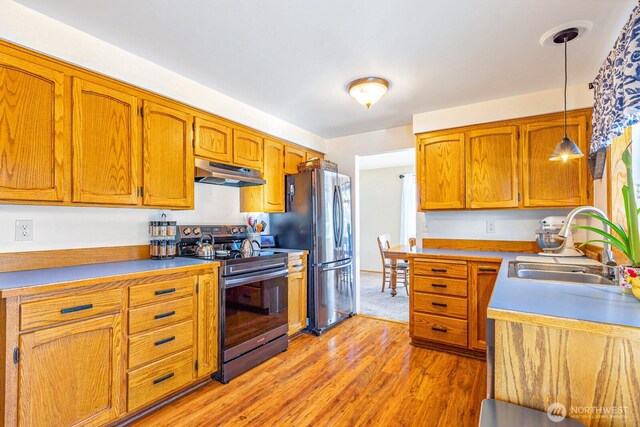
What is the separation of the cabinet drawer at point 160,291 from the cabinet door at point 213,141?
1050mm

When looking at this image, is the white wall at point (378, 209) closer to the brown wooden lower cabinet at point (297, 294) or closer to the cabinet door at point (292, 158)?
the cabinet door at point (292, 158)

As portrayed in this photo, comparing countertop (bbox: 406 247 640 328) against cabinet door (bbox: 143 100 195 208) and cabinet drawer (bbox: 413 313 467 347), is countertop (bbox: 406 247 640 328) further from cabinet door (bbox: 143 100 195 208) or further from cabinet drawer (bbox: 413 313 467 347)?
cabinet door (bbox: 143 100 195 208)

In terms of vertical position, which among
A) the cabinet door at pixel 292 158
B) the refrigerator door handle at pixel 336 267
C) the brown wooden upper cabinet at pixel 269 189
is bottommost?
the refrigerator door handle at pixel 336 267

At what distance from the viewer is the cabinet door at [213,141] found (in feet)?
8.23

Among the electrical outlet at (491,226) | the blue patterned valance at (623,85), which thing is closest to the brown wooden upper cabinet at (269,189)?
the electrical outlet at (491,226)

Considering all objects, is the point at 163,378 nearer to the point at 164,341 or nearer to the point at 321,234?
the point at 164,341

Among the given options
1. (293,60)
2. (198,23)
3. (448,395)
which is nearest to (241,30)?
(198,23)

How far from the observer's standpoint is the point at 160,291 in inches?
74.8

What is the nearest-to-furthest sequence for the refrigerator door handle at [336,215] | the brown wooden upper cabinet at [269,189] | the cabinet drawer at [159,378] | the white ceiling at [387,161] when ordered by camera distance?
1. the cabinet drawer at [159,378]
2. the brown wooden upper cabinet at [269,189]
3. the refrigerator door handle at [336,215]
4. the white ceiling at [387,161]

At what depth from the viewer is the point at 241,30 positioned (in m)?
1.78

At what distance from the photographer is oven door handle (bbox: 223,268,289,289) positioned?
2.30m

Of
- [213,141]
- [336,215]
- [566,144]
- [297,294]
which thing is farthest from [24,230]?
[566,144]

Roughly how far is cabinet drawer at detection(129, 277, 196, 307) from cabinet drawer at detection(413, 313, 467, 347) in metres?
2.00

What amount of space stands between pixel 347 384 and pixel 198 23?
252cm
